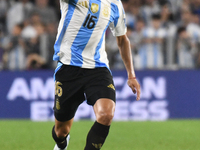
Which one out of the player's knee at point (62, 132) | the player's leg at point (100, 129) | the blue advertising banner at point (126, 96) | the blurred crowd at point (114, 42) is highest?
the player's leg at point (100, 129)

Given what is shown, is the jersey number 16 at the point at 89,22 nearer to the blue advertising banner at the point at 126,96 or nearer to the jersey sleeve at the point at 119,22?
the jersey sleeve at the point at 119,22

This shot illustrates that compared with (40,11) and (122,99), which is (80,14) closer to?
(122,99)

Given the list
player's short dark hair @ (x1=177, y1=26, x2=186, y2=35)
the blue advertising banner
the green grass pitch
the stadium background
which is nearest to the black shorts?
the green grass pitch

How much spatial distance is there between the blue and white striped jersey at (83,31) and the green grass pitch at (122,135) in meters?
1.97

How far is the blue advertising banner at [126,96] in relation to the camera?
10242mm

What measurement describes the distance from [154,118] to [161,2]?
4.43 meters

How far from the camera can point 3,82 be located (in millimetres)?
10281

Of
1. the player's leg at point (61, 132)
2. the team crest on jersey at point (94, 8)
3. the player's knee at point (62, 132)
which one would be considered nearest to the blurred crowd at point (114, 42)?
the player's leg at point (61, 132)

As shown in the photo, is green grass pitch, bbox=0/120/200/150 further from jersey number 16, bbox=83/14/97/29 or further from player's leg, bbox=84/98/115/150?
jersey number 16, bbox=83/14/97/29

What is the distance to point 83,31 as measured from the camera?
4.70 metres

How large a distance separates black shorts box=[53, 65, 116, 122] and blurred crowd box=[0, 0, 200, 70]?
5.38 m

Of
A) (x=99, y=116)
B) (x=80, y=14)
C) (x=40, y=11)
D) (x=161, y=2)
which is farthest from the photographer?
(x=161, y=2)

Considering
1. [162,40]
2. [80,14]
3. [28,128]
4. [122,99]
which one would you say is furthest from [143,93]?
[80,14]

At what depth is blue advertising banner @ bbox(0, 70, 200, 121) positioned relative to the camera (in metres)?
10.2
